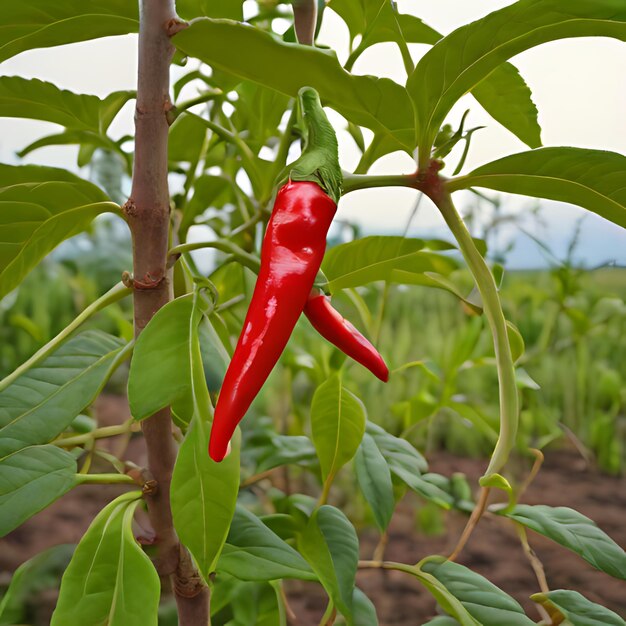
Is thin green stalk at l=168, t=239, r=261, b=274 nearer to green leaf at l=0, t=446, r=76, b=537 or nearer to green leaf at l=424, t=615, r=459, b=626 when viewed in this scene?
green leaf at l=0, t=446, r=76, b=537

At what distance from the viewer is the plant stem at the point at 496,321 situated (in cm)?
35

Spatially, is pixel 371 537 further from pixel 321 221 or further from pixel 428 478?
pixel 321 221

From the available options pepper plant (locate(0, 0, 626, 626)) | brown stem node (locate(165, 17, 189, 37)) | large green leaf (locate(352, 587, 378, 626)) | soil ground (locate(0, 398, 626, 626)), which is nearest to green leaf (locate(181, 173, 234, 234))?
pepper plant (locate(0, 0, 626, 626))

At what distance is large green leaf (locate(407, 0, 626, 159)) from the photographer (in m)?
0.29

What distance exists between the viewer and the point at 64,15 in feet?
1.23

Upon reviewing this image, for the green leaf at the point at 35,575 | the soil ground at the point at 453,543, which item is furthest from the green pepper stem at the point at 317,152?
the soil ground at the point at 453,543

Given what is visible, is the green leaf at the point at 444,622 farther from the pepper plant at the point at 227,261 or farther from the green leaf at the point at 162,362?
the green leaf at the point at 162,362

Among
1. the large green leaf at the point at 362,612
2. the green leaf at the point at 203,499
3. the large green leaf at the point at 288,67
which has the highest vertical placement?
the large green leaf at the point at 288,67

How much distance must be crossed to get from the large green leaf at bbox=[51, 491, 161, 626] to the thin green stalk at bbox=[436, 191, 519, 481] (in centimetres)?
20

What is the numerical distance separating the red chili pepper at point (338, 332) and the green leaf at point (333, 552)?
0.19m

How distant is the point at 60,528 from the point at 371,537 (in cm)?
52

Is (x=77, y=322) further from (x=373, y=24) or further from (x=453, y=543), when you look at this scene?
(x=453, y=543)

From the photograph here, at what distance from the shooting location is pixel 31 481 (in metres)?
0.42

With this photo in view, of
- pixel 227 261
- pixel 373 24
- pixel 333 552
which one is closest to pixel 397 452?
pixel 333 552
